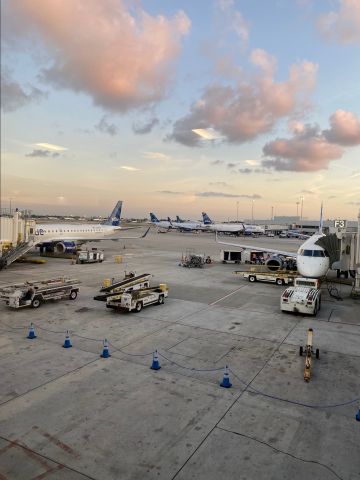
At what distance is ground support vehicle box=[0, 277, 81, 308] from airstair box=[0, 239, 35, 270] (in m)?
15.1

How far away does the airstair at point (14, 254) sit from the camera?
3493 cm

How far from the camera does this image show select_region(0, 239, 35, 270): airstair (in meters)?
34.9

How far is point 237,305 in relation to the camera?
22078 millimetres

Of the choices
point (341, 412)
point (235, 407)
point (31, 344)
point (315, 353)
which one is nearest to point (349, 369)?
point (315, 353)

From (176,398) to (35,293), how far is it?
12.8m

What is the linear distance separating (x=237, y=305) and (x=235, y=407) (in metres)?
12.4

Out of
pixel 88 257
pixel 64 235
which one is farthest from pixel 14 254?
pixel 64 235

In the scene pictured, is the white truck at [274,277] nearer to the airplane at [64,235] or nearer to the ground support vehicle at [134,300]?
the ground support vehicle at [134,300]

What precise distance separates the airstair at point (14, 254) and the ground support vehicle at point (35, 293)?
15074 mm

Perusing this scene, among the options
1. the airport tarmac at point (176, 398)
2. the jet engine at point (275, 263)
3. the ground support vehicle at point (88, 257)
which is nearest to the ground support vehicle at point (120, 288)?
the airport tarmac at point (176, 398)

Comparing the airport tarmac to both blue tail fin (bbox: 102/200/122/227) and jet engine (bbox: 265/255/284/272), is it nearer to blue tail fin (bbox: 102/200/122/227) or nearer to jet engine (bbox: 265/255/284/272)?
jet engine (bbox: 265/255/284/272)

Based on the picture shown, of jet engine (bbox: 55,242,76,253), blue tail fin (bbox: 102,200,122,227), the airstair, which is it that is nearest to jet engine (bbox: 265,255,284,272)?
the airstair

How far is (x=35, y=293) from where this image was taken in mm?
20125

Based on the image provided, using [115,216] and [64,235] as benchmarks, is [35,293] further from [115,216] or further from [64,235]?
[115,216]
